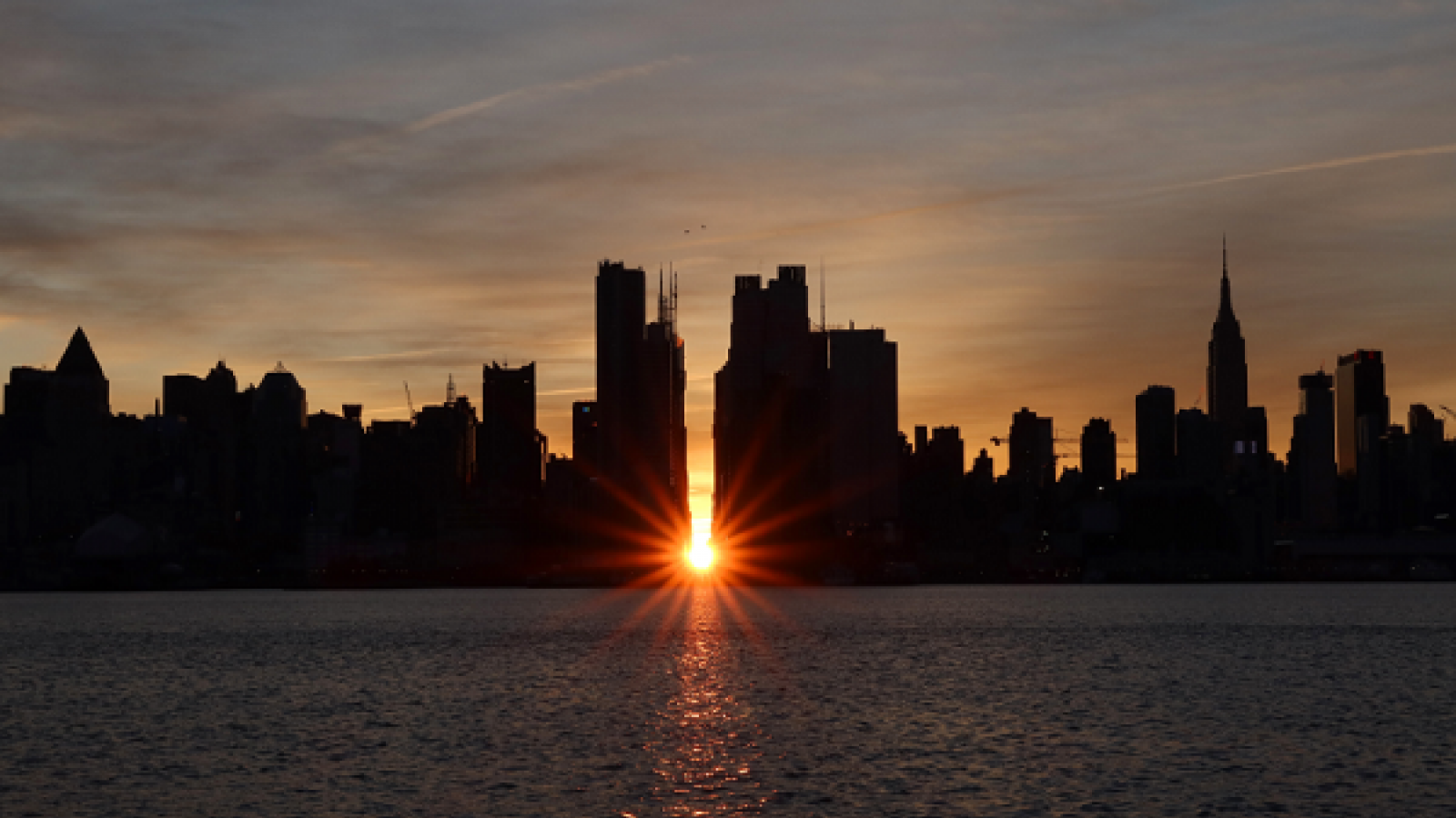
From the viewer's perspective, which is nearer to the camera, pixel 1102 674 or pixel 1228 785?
pixel 1228 785

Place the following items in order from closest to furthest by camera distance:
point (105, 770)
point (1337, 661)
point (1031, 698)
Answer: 1. point (105, 770)
2. point (1031, 698)
3. point (1337, 661)

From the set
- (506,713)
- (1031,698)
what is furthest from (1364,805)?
(506,713)

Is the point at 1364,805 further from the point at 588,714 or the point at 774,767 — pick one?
the point at 588,714

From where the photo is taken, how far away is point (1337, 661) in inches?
6284

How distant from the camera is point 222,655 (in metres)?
179

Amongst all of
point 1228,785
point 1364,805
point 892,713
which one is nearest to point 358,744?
point 892,713

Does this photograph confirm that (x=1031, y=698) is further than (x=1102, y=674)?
No

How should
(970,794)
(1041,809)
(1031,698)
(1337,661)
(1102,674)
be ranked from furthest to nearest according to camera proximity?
(1337,661) < (1102,674) < (1031,698) < (970,794) < (1041,809)

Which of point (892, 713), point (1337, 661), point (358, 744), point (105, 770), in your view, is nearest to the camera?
point (105, 770)

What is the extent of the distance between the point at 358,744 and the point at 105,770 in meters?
14.4

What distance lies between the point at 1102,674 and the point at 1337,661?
3315 centimetres

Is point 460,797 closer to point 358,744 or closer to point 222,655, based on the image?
point 358,744

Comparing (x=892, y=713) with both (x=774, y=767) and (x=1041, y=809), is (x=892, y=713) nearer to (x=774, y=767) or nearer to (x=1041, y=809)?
(x=774, y=767)

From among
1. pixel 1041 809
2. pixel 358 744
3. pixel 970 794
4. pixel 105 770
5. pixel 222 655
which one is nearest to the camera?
pixel 1041 809
